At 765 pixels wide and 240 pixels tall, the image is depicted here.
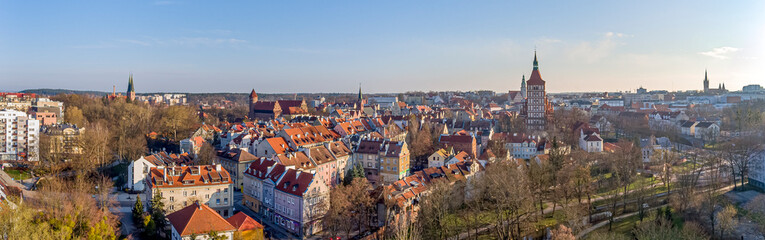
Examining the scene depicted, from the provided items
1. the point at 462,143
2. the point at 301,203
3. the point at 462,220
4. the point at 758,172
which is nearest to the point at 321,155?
the point at 301,203

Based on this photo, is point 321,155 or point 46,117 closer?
point 321,155

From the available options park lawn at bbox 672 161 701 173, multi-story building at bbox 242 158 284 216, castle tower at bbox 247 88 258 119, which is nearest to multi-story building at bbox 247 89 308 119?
castle tower at bbox 247 88 258 119

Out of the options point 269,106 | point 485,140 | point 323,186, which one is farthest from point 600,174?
point 269,106

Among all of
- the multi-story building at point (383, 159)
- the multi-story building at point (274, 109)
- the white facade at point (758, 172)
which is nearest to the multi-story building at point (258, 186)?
the multi-story building at point (383, 159)

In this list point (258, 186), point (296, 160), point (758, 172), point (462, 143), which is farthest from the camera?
point (462, 143)

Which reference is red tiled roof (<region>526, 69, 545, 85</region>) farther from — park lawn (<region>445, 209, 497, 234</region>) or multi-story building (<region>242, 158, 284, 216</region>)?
multi-story building (<region>242, 158, 284, 216</region>)

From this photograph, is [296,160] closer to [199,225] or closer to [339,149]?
[339,149]
